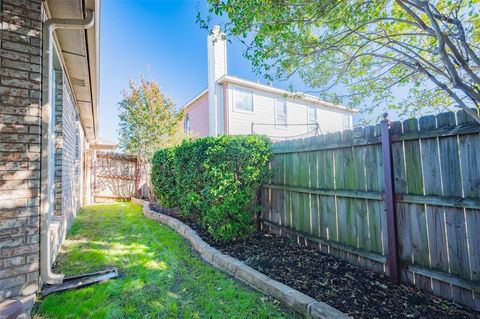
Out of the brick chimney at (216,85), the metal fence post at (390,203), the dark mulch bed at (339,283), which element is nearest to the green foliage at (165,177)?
the dark mulch bed at (339,283)

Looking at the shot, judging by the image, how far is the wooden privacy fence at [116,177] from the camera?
35.7 feet

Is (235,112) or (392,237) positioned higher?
(235,112)

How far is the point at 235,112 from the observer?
11773 mm

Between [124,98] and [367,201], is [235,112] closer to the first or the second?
[124,98]

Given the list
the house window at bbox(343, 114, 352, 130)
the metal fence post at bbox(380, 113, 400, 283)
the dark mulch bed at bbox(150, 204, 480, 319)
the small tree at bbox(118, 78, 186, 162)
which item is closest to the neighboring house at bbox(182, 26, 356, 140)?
the small tree at bbox(118, 78, 186, 162)

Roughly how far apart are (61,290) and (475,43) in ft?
22.1

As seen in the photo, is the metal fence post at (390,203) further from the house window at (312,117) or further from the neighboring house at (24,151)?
the house window at (312,117)

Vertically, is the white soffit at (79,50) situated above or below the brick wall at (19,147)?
above

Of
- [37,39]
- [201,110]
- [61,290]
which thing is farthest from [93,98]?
[201,110]

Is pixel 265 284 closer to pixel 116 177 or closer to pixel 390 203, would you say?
pixel 390 203

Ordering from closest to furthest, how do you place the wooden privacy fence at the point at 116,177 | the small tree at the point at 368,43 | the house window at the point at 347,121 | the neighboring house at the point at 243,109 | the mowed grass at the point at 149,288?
1. the mowed grass at the point at 149,288
2. the small tree at the point at 368,43
3. the wooden privacy fence at the point at 116,177
4. the neighboring house at the point at 243,109
5. the house window at the point at 347,121

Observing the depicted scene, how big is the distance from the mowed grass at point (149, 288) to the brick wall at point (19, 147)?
46 cm

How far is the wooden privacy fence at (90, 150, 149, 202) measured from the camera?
1089 cm

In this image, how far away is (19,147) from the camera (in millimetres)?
2461
